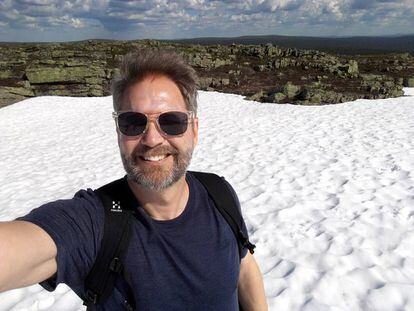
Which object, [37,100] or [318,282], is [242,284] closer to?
[318,282]

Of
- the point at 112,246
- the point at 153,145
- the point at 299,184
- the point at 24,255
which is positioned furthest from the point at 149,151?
the point at 299,184

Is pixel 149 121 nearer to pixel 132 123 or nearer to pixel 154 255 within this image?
pixel 132 123

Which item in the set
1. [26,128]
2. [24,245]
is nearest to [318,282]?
[24,245]

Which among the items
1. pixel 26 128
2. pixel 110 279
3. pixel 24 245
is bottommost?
pixel 26 128

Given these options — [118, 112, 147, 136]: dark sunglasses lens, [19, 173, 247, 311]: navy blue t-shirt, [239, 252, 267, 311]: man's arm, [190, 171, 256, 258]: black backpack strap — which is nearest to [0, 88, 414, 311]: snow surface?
[239, 252, 267, 311]: man's arm

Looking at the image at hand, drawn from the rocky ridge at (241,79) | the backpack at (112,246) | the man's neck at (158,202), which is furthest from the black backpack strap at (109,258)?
the rocky ridge at (241,79)

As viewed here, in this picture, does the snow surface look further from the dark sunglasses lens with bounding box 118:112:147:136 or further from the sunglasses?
the dark sunglasses lens with bounding box 118:112:147:136

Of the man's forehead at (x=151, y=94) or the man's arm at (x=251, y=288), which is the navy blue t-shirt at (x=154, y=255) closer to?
the man's arm at (x=251, y=288)
